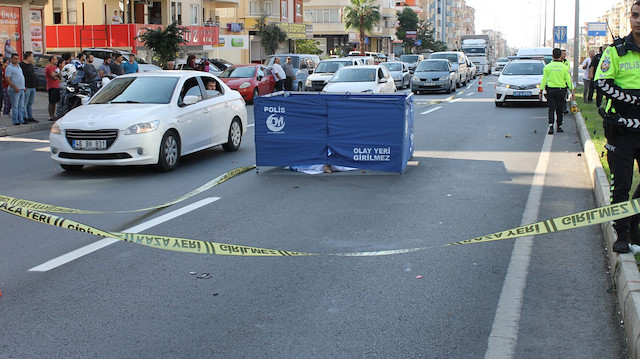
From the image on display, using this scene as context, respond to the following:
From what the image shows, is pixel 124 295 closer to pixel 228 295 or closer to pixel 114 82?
pixel 228 295

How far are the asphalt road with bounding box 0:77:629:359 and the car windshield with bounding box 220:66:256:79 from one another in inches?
692

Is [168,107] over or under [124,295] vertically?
over

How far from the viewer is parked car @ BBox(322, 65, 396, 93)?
22.7 meters

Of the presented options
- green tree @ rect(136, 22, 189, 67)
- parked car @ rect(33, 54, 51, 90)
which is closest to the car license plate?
parked car @ rect(33, 54, 51, 90)

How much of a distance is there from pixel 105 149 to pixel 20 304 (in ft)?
19.3

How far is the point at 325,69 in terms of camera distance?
31969 millimetres

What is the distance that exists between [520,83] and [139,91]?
49.3ft

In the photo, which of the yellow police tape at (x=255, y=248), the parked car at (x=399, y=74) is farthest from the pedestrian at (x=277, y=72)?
the yellow police tape at (x=255, y=248)

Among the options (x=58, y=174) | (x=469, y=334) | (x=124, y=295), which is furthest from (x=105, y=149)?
(x=469, y=334)

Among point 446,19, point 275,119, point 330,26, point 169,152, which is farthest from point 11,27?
point 446,19

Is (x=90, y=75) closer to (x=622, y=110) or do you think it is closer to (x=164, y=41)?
(x=164, y=41)

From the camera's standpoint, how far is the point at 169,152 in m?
11.8

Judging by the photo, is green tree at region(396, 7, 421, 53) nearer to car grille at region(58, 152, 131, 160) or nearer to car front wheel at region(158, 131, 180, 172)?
car front wheel at region(158, 131, 180, 172)

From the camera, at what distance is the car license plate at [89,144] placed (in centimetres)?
1103
